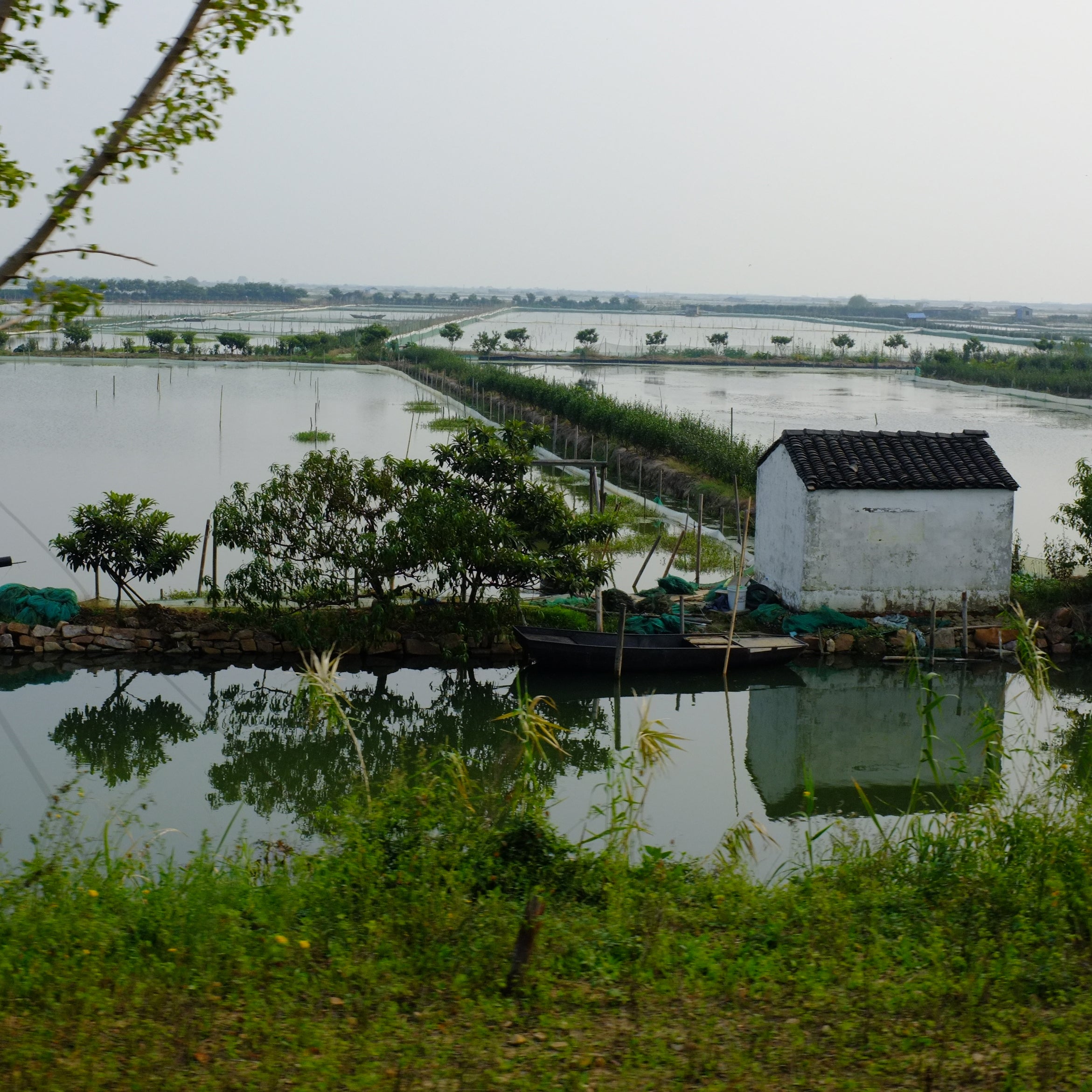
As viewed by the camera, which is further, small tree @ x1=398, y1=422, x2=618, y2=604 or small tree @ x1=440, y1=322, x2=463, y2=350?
small tree @ x1=440, y1=322, x2=463, y2=350

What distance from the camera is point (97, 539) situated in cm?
1287

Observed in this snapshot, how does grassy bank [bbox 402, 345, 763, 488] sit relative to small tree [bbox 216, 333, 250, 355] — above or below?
below

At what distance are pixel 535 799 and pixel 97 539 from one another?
8.24 meters

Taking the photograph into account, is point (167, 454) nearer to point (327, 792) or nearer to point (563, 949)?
point (327, 792)

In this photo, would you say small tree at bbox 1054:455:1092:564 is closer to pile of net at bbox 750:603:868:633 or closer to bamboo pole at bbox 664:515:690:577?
pile of net at bbox 750:603:868:633

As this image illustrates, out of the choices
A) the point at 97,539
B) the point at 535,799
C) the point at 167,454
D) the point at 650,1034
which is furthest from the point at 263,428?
the point at 650,1034

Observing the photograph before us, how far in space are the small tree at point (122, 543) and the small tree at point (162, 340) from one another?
4399 centimetres

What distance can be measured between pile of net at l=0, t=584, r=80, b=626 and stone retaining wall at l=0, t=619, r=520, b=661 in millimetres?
92

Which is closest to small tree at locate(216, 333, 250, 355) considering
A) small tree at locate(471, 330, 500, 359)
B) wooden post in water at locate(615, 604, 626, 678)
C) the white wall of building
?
small tree at locate(471, 330, 500, 359)

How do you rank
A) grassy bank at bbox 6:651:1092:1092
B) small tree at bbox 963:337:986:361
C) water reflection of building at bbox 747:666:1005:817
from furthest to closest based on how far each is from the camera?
small tree at bbox 963:337:986:361, water reflection of building at bbox 747:666:1005:817, grassy bank at bbox 6:651:1092:1092

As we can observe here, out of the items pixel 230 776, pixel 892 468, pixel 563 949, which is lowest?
pixel 230 776

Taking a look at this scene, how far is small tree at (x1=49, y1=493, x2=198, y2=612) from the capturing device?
12828 millimetres

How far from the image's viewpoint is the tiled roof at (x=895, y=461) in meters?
13.7

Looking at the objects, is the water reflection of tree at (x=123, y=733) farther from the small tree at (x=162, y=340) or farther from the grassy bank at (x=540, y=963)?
the small tree at (x=162, y=340)
